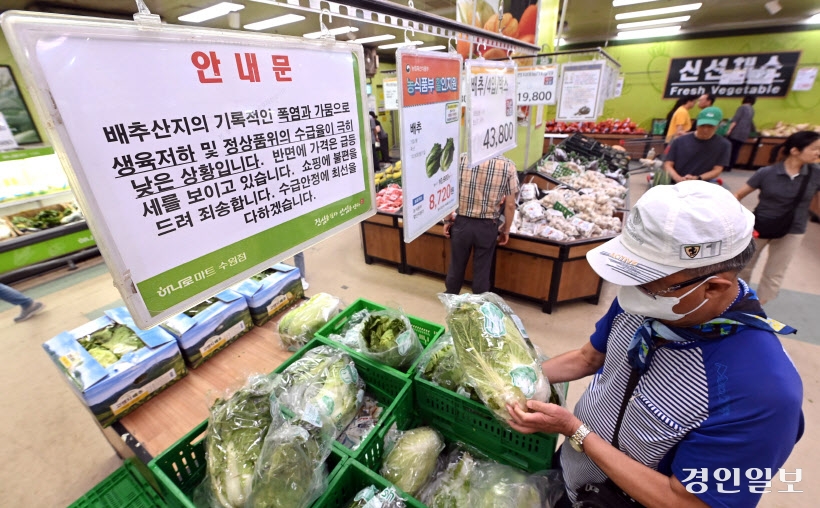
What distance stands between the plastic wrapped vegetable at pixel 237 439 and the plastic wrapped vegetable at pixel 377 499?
1.29 feet

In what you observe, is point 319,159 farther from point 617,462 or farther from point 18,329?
point 18,329

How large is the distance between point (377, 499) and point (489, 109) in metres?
1.94

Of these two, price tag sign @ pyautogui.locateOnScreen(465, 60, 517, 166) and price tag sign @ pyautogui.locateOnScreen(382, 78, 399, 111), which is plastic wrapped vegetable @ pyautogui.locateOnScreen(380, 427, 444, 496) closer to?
price tag sign @ pyautogui.locateOnScreen(465, 60, 517, 166)

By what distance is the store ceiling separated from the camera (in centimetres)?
656

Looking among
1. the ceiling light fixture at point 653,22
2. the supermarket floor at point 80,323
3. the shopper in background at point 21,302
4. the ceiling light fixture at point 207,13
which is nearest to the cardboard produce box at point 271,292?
the supermarket floor at point 80,323

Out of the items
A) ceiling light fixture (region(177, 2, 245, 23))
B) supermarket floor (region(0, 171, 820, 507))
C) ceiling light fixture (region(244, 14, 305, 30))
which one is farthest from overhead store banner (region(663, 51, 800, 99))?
ceiling light fixture (region(177, 2, 245, 23))

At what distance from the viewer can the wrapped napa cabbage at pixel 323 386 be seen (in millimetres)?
1553

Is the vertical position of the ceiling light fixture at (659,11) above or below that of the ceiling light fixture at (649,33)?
above

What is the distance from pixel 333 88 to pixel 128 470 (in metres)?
2.13

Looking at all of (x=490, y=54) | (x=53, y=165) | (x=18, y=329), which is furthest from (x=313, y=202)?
(x=53, y=165)

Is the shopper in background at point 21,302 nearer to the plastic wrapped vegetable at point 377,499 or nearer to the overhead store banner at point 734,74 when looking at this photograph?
the plastic wrapped vegetable at point 377,499

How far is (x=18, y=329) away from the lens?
14.1 ft

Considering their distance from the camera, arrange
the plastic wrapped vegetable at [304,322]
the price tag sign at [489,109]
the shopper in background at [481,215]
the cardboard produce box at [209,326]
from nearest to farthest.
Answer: the price tag sign at [489,109], the cardboard produce box at [209,326], the plastic wrapped vegetable at [304,322], the shopper in background at [481,215]

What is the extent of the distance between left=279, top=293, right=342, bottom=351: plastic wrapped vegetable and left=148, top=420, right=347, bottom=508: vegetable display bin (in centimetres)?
68
